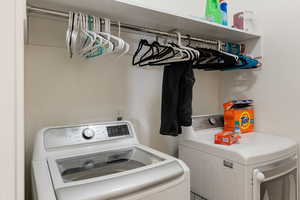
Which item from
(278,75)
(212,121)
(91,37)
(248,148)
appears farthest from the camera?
→ (212,121)

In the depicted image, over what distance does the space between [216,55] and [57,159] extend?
48.3 inches

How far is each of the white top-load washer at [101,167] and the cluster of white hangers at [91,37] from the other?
19.0 inches

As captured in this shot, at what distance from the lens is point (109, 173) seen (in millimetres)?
1019

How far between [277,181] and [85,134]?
1321mm

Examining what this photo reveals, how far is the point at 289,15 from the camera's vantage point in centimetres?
159

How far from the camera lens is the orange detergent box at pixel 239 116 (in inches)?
66.4

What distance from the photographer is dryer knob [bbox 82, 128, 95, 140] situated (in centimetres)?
119

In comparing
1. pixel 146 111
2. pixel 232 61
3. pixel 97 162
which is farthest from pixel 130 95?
pixel 232 61

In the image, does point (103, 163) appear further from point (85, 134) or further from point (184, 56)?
point (184, 56)
